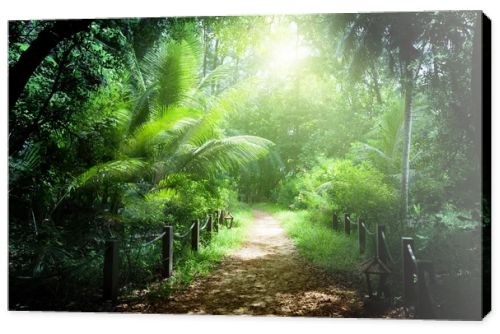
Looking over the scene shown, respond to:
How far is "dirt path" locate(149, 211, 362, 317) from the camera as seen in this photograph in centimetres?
388

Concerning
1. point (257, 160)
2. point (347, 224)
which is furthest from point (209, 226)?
point (347, 224)

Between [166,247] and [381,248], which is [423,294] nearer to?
[381,248]

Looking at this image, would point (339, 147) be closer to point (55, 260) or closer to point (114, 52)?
point (114, 52)

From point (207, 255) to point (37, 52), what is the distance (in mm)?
2863

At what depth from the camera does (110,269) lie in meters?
3.97

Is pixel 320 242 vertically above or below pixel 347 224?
below

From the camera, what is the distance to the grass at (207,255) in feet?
14.1

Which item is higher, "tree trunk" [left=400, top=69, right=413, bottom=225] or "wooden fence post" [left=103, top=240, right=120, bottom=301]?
"tree trunk" [left=400, top=69, right=413, bottom=225]

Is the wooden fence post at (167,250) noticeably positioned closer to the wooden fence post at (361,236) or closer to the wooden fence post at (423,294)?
the wooden fence post at (361,236)

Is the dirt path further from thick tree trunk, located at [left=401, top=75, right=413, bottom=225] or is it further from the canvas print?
thick tree trunk, located at [left=401, top=75, right=413, bottom=225]

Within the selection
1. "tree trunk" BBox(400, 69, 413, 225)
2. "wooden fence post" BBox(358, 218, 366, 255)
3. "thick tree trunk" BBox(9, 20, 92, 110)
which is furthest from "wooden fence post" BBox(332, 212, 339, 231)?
"thick tree trunk" BBox(9, 20, 92, 110)

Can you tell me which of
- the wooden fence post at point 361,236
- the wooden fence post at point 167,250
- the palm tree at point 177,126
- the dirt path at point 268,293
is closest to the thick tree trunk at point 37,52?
the palm tree at point 177,126

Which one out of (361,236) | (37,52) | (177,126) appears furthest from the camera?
(177,126)

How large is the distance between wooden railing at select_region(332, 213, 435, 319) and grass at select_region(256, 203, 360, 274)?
0.36 metres
